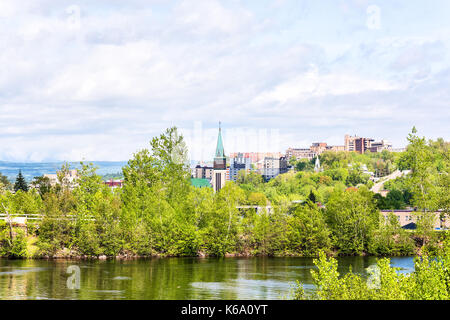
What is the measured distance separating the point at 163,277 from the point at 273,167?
14336 centimetres

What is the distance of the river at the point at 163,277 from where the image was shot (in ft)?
83.0

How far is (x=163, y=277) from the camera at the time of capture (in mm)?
30844

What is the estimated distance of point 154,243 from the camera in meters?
41.3

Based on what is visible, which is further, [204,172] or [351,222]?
[204,172]

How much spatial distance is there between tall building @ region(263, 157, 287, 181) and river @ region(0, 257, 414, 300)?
127682 mm

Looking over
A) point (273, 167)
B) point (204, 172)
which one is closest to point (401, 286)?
point (204, 172)

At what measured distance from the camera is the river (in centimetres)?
2531

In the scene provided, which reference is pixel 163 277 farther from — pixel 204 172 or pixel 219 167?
pixel 204 172

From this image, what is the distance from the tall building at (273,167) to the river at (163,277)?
128m

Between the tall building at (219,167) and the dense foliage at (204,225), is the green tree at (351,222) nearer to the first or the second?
the dense foliage at (204,225)
